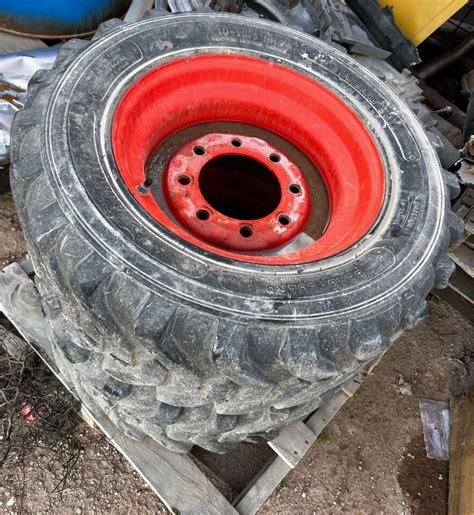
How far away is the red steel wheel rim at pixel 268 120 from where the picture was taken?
1.76 meters

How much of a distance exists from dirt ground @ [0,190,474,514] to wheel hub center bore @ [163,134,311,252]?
1441 mm

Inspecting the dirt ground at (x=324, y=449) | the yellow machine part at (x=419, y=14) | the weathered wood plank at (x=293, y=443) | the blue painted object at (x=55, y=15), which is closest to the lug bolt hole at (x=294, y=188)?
the weathered wood plank at (x=293, y=443)

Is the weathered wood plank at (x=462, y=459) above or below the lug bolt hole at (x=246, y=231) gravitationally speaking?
below

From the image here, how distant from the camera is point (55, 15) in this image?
10.2 feet

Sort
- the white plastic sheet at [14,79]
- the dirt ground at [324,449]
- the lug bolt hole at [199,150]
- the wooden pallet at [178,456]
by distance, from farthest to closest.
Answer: the white plastic sheet at [14,79]
the dirt ground at [324,449]
the wooden pallet at [178,456]
the lug bolt hole at [199,150]

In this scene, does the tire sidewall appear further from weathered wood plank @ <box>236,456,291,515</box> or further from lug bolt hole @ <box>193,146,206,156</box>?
weathered wood plank @ <box>236,456,291,515</box>

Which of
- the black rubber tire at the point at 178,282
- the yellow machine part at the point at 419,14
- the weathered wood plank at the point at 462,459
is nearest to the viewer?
the black rubber tire at the point at 178,282

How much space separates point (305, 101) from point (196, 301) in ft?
3.74

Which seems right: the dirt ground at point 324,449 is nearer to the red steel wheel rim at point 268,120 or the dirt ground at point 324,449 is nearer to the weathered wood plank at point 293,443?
the weathered wood plank at point 293,443

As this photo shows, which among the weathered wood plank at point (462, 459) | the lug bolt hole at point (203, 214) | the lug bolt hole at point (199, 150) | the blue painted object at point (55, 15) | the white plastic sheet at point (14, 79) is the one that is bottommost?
the weathered wood plank at point (462, 459)

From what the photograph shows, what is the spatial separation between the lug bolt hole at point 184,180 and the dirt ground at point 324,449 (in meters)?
1.49

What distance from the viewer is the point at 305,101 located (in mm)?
2076

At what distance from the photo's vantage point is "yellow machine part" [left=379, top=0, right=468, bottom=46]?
3.41 meters

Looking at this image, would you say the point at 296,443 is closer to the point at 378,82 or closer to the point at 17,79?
the point at 378,82
